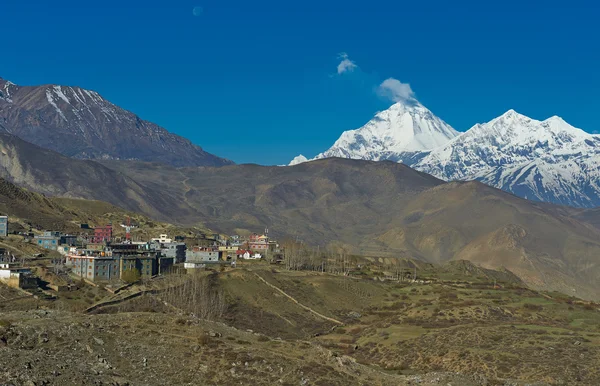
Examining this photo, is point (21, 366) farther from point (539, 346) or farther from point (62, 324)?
point (539, 346)

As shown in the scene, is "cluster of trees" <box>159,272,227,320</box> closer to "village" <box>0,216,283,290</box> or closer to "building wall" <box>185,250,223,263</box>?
"village" <box>0,216,283,290</box>

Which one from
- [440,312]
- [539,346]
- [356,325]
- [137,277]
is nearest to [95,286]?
[137,277]

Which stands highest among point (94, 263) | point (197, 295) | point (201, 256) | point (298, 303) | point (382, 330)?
point (201, 256)

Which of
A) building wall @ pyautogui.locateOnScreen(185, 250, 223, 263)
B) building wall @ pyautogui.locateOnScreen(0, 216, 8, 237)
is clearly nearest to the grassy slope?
building wall @ pyautogui.locateOnScreen(185, 250, 223, 263)

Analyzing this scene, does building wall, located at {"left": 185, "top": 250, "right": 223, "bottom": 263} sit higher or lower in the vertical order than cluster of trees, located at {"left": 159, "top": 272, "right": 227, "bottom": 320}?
higher

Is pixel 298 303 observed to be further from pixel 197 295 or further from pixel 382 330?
pixel 382 330

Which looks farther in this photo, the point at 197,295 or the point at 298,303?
the point at 298,303

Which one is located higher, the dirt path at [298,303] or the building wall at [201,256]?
the building wall at [201,256]

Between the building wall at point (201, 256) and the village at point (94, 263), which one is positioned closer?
the village at point (94, 263)

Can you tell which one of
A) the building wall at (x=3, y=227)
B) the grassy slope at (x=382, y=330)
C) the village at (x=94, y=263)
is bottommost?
the grassy slope at (x=382, y=330)

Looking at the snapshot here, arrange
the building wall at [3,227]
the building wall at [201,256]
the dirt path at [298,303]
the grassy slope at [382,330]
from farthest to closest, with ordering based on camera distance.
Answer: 1. the building wall at [201,256]
2. the building wall at [3,227]
3. the dirt path at [298,303]
4. the grassy slope at [382,330]

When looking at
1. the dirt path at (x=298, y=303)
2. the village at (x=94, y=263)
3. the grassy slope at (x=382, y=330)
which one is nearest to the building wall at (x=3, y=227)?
the village at (x=94, y=263)

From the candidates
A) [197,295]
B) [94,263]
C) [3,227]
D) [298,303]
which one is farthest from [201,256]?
[197,295]

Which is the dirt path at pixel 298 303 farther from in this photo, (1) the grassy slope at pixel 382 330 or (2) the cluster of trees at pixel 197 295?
(2) the cluster of trees at pixel 197 295
